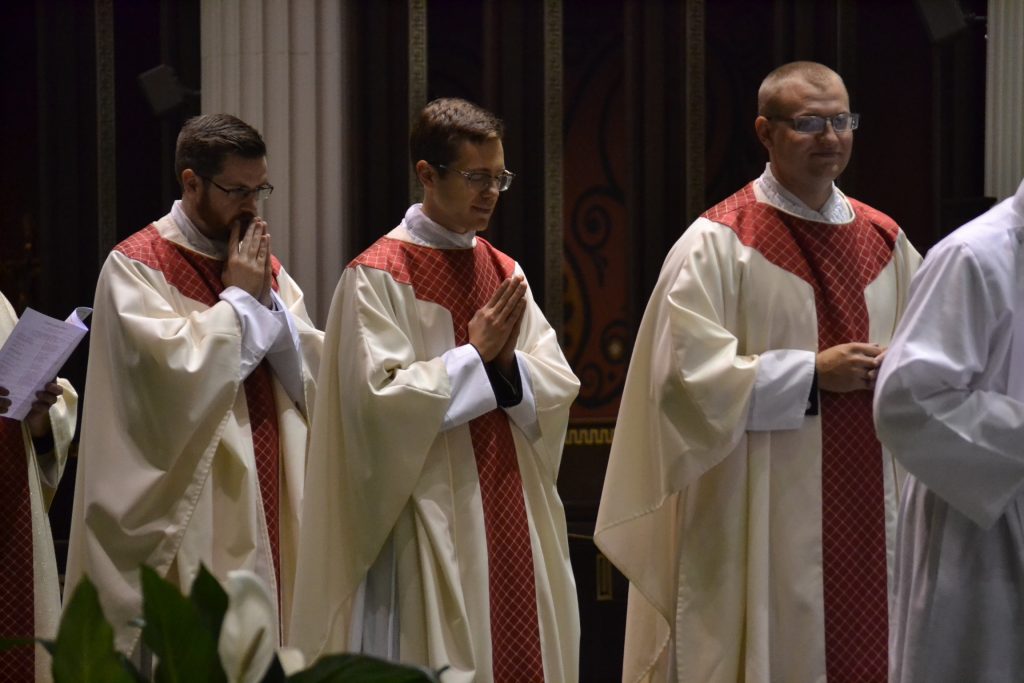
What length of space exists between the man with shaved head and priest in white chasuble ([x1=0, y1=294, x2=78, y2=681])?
1.82 m

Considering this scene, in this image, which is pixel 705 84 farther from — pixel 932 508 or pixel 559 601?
pixel 932 508

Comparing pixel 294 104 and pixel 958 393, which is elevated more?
pixel 294 104

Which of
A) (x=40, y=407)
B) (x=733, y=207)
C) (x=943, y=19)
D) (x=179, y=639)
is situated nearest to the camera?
(x=179, y=639)

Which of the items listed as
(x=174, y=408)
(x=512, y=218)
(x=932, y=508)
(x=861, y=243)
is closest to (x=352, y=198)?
(x=512, y=218)

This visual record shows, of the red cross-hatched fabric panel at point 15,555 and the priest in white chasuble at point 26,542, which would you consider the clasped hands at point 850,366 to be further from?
the red cross-hatched fabric panel at point 15,555

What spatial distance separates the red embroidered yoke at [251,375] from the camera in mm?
4355

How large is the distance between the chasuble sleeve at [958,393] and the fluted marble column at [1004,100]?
352 cm

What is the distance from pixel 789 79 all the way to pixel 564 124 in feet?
9.70

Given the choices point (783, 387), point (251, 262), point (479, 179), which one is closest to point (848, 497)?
point (783, 387)

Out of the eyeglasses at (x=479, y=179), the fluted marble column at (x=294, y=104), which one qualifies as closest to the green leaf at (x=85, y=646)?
the eyeglasses at (x=479, y=179)

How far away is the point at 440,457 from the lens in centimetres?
394

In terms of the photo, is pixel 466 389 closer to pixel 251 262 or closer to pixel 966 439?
pixel 251 262

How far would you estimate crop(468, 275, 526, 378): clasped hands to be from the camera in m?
3.92

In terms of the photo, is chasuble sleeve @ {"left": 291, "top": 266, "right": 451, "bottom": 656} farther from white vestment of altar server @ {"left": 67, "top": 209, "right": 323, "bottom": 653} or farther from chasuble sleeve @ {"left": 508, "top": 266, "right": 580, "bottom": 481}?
white vestment of altar server @ {"left": 67, "top": 209, "right": 323, "bottom": 653}
